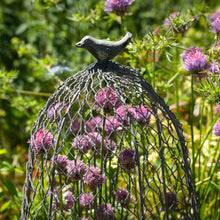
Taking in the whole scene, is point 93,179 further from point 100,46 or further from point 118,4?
point 118,4

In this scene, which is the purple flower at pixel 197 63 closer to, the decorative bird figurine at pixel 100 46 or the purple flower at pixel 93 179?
the decorative bird figurine at pixel 100 46

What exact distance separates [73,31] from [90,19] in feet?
3.53

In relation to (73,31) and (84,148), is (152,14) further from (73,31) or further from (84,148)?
(84,148)

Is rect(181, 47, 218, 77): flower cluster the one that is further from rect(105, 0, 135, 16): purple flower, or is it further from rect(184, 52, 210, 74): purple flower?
rect(105, 0, 135, 16): purple flower

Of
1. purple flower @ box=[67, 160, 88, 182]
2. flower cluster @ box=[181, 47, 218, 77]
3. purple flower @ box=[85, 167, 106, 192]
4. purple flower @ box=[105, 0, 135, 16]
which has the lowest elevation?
purple flower @ box=[85, 167, 106, 192]

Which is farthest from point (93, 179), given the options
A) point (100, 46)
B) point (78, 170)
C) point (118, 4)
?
point (118, 4)

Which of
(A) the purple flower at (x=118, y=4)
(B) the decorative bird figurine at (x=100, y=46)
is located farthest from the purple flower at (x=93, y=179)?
(A) the purple flower at (x=118, y=4)

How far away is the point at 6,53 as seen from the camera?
7.38 feet

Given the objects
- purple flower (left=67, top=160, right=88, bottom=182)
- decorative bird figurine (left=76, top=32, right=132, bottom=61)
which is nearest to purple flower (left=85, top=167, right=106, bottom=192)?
purple flower (left=67, top=160, right=88, bottom=182)

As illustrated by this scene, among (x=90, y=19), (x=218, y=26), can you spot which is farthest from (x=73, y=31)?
(x=218, y=26)

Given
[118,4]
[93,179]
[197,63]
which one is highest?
[118,4]

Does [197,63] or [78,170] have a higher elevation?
[197,63]

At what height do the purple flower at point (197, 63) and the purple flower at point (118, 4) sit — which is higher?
the purple flower at point (118, 4)

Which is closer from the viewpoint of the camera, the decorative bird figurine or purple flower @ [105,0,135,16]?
the decorative bird figurine
